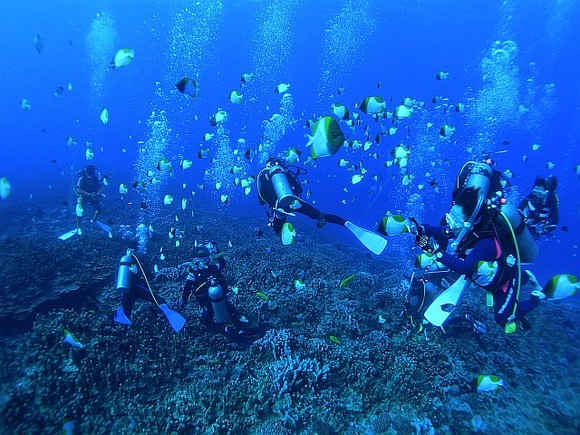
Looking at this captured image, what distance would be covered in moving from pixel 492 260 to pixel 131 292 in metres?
6.82

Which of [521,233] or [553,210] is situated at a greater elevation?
[553,210]

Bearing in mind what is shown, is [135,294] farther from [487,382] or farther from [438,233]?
[487,382]

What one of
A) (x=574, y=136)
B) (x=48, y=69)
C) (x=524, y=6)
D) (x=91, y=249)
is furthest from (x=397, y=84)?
(x=48, y=69)

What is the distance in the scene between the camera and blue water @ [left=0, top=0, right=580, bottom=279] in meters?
41.9

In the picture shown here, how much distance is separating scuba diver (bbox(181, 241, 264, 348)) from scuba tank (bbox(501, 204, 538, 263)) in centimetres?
524

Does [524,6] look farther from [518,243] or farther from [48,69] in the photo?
[48,69]

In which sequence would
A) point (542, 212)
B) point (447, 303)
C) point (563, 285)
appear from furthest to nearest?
1. point (542, 212)
2. point (447, 303)
3. point (563, 285)

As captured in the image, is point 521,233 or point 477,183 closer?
point 477,183

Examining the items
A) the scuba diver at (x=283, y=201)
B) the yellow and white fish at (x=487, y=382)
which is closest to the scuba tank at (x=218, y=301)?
the scuba diver at (x=283, y=201)

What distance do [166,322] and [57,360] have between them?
200cm

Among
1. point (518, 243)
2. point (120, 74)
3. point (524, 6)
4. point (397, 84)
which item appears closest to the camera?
point (518, 243)

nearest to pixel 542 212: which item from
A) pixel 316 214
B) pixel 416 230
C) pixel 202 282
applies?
pixel 416 230

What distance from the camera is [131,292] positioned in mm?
6918

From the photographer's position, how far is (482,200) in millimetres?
4703
